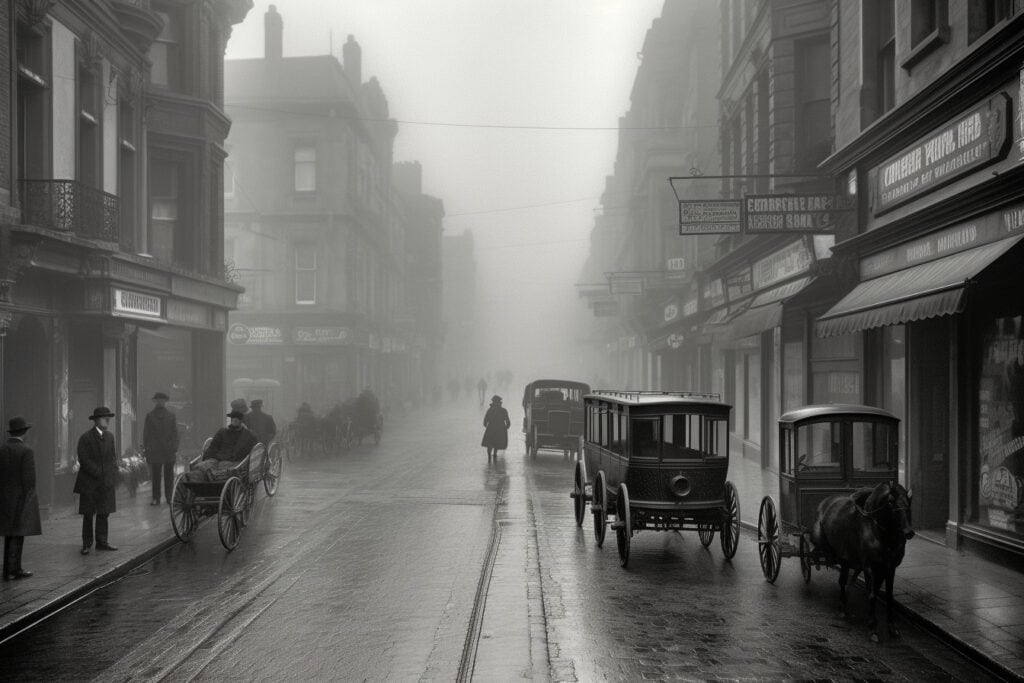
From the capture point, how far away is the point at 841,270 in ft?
49.1

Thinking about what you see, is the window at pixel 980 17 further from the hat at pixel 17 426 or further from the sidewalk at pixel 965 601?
the hat at pixel 17 426

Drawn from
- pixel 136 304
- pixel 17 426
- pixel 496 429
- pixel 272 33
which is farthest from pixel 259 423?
pixel 272 33

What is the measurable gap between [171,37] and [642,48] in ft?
96.6

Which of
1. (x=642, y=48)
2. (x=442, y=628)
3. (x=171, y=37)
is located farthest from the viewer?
(x=642, y=48)

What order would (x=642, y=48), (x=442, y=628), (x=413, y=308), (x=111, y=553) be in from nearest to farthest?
(x=442, y=628) → (x=111, y=553) → (x=642, y=48) → (x=413, y=308)

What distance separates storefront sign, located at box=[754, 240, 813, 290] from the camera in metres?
17.0

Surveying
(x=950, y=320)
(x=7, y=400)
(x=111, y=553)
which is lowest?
(x=111, y=553)

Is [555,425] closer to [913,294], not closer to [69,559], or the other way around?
[913,294]

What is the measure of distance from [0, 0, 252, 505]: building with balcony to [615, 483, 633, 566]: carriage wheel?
330 inches

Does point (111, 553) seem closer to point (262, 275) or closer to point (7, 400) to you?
point (7, 400)

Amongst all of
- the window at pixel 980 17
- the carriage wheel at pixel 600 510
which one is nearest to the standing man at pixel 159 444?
the carriage wheel at pixel 600 510

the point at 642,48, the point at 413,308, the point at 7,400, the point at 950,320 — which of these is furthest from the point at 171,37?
the point at 413,308

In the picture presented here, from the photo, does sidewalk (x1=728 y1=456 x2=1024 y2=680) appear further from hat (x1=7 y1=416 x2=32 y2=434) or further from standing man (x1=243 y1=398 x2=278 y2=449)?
standing man (x1=243 y1=398 x2=278 y2=449)

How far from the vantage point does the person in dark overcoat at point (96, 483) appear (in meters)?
10.9
